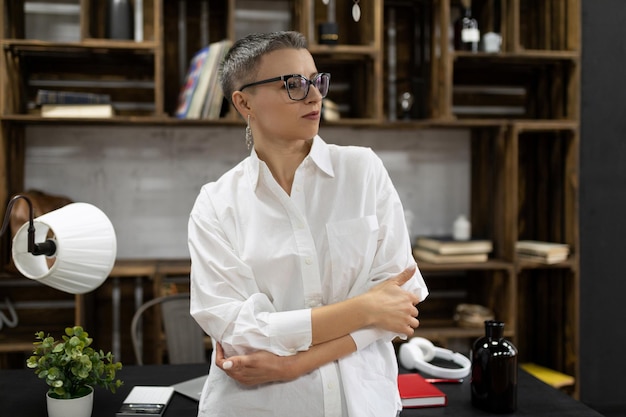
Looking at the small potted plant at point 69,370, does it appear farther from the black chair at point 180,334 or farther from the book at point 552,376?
the book at point 552,376

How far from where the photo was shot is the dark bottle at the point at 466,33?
318cm

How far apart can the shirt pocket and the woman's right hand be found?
57 mm

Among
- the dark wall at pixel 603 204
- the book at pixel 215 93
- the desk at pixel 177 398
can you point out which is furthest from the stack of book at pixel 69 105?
the dark wall at pixel 603 204

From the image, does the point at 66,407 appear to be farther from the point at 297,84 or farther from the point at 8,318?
the point at 8,318

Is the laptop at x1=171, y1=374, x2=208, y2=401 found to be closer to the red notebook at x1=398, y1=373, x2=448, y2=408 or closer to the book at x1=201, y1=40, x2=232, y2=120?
the red notebook at x1=398, y1=373, x2=448, y2=408

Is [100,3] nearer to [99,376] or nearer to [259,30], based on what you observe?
[259,30]

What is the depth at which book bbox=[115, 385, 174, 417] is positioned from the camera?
5.37 feet

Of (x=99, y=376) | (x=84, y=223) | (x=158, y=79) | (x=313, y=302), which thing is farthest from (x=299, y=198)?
(x=158, y=79)

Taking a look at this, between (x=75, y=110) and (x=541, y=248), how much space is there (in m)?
2.28

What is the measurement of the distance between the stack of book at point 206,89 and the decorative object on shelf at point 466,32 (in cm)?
112

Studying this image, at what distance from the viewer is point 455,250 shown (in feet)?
10.5

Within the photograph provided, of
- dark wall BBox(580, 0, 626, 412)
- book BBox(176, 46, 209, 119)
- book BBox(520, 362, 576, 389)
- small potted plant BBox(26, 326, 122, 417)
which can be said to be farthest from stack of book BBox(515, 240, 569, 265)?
small potted plant BBox(26, 326, 122, 417)

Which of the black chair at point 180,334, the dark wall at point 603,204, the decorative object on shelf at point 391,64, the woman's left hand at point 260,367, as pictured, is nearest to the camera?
the woman's left hand at point 260,367

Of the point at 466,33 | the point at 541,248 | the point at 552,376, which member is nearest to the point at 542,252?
the point at 541,248
